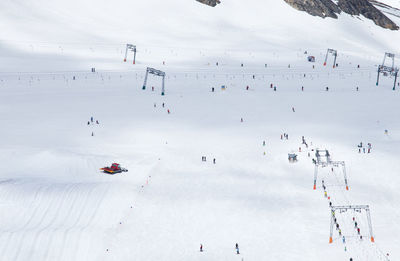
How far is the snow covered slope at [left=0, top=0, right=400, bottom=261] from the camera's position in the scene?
31.0 m

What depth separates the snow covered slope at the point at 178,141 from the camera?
31047 millimetres

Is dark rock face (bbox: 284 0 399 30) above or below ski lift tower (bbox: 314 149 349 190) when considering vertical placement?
above

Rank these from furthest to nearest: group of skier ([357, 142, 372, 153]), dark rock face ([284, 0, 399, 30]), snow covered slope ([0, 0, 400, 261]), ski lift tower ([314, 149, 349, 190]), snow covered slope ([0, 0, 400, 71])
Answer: dark rock face ([284, 0, 399, 30]) → snow covered slope ([0, 0, 400, 71]) → group of skier ([357, 142, 372, 153]) → ski lift tower ([314, 149, 349, 190]) → snow covered slope ([0, 0, 400, 261])

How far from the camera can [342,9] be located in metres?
136

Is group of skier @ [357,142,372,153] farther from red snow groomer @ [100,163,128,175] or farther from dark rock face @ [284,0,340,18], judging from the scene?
dark rock face @ [284,0,340,18]

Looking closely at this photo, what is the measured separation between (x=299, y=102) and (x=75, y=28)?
155 feet

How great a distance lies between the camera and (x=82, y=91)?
210ft

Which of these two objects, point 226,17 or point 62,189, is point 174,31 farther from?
point 62,189

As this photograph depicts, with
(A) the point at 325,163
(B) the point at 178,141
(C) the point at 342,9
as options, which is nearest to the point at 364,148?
(A) the point at 325,163

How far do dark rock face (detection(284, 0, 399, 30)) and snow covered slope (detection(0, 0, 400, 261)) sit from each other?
22567mm

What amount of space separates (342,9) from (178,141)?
9854 cm

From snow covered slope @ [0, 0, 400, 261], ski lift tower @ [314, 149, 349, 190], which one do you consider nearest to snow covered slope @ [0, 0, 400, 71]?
snow covered slope @ [0, 0, 400, 261]

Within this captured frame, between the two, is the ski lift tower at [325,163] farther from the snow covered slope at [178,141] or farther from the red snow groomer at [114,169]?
the red snow groomer at [114,169]

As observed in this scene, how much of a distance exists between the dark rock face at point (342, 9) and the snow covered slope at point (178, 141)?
2257 cm
